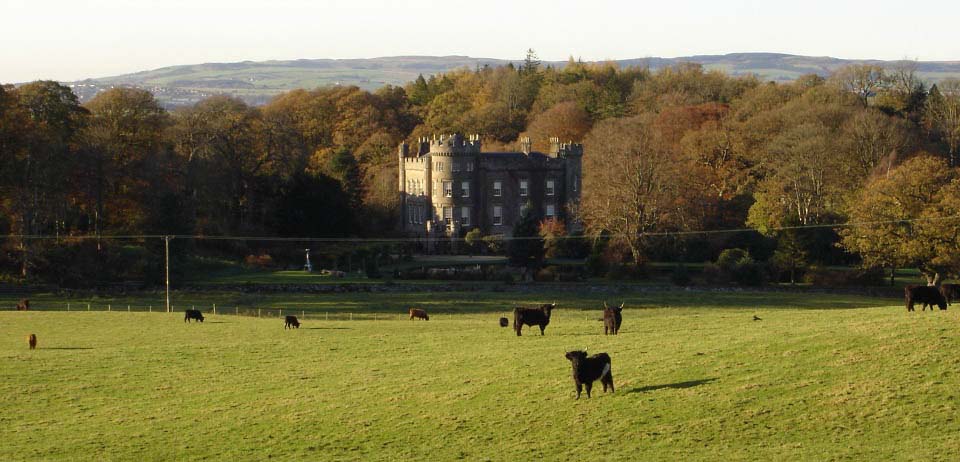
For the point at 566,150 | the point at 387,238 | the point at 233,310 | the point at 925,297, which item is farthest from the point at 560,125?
the point at 925,297

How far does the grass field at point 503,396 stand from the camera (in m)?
23.2

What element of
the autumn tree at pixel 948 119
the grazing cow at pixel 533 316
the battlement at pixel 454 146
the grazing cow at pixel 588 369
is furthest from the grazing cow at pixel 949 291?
the autumn tree at pixel 948 119

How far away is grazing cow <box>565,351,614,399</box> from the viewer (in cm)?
2569

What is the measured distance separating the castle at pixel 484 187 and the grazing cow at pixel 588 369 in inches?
2242

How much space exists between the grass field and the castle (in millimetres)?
46202

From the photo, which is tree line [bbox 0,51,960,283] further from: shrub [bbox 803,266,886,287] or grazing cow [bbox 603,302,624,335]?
grazing cow [bbox 603,302,624,335]

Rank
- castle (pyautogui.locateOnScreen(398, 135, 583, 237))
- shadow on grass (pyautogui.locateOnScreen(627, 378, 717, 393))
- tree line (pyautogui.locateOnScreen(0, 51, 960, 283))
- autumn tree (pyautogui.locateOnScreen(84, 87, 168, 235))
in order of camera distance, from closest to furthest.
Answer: shadow on grass (pyautogui.locateOnScreen(627, 378, 717, 393)) → tree line (pyautogui.locateOnScreen(0, 51, 960, 283)) → autumn tree (pyautogui.locateOnScreen(84, 87, 168, 235)) → castle (pyautogui.locateOnScreen(398, 135, 583, 237))

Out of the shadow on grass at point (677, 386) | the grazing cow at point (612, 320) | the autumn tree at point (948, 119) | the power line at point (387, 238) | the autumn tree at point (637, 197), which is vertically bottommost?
the shadow on grass at point (677, 386)

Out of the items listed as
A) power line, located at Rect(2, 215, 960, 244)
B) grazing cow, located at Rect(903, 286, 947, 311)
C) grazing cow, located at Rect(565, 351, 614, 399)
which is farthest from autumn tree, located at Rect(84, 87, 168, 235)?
grazing cow, located at Rect(565, 351, 614, 399)


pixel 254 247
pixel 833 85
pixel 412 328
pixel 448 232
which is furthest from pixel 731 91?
pixel 412 328

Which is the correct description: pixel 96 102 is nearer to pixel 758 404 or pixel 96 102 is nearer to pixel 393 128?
pixel 393 128

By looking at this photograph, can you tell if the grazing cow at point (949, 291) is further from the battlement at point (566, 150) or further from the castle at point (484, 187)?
the battlement at point (566, 150)

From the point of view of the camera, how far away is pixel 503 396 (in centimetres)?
2678

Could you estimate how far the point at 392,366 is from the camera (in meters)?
31.6
